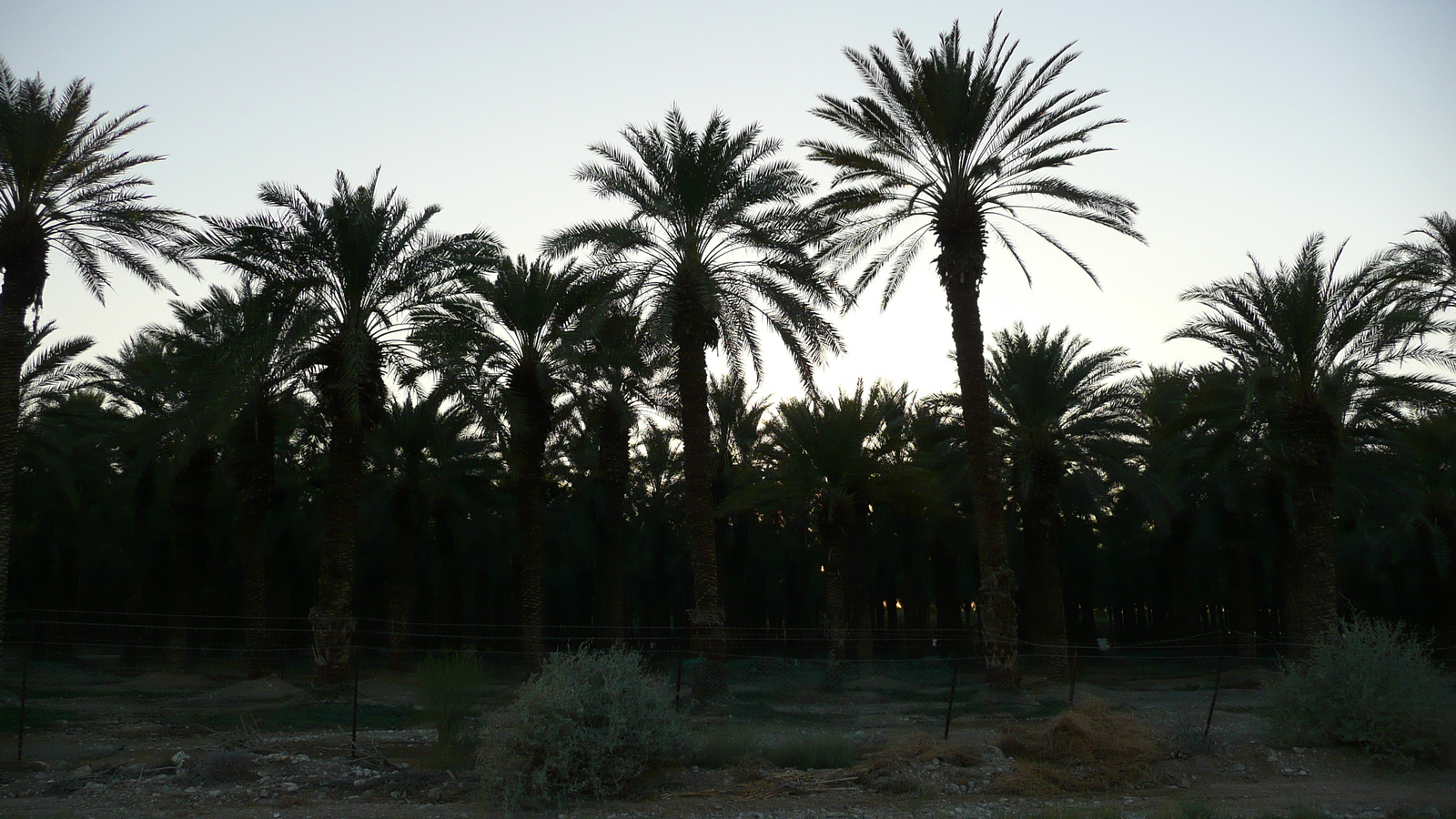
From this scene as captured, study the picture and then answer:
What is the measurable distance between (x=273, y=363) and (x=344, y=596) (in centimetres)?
571

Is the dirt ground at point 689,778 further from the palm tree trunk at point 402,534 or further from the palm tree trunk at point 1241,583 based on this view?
the palm tree trunk at point 1241,583

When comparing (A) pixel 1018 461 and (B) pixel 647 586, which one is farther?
(B) pixel 647 586

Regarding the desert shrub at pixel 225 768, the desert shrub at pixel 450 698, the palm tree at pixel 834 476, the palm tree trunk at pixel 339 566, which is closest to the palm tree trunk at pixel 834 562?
the palm tree at pixel 834 476

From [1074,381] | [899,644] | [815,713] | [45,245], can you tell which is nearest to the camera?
[45,245]

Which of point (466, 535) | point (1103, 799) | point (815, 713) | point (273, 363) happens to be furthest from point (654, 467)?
point (1103, 799)

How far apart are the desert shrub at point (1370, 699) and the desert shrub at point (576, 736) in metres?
8.21

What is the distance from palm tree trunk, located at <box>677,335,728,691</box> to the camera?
20328 mm

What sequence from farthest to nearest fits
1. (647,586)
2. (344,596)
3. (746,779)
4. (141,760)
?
(647,586)
(344,596)
(141,760)
(746,779)

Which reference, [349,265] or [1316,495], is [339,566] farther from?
[1316,495]

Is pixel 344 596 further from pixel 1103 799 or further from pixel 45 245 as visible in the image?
pixel 1103 799

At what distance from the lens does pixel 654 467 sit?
39812 millimetres

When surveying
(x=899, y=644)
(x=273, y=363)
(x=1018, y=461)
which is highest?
(x=273, y=363)

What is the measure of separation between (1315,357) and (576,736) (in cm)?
1835

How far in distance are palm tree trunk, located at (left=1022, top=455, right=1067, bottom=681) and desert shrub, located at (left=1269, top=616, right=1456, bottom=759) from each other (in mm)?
13486
